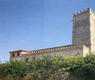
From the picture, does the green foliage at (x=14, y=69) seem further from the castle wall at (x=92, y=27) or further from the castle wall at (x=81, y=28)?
the castle wall at (x=92, y=27)

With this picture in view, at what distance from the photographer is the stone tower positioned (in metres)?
33.4

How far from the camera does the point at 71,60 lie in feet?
80.8

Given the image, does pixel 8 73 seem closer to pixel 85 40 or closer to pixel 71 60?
pixel 71 60

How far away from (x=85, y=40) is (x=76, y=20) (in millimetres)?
4206

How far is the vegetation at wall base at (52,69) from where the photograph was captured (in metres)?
22.0

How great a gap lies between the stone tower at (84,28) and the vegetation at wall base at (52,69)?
8616mm

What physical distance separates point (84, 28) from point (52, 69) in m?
12.0

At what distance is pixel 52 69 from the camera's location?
82.6ft

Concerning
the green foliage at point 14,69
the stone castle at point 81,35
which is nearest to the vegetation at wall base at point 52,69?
the green foliage at point 14,69

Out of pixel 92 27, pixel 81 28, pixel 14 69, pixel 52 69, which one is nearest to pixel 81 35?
pixel 81 28

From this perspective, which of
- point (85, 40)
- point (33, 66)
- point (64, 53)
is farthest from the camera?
point (85, 40)

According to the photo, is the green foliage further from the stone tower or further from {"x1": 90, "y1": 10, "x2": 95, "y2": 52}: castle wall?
{"x1": 90, "y1": 10, "x2": 95, "y2": 52}: castle wall

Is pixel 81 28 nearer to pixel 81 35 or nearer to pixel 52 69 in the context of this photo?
pixel 81 35

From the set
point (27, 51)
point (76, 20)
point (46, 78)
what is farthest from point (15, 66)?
point (76, 20)
